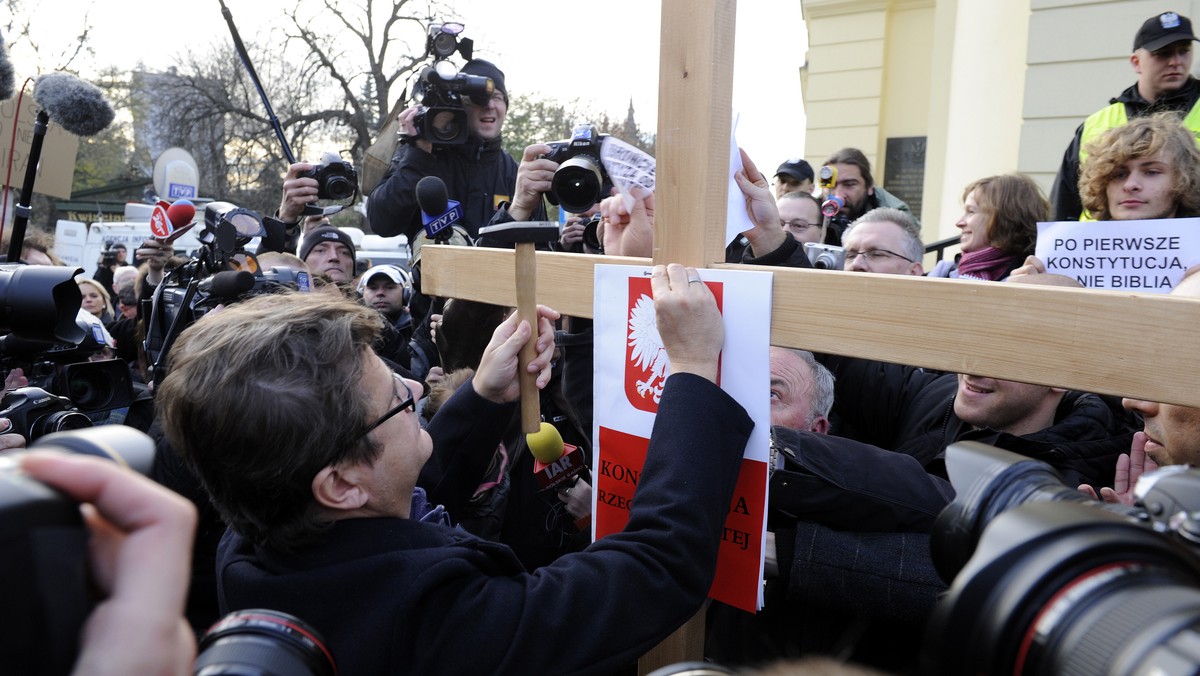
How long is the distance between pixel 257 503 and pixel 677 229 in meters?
0.80

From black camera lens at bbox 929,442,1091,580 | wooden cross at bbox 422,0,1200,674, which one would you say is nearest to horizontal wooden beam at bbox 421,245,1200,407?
wooden cross at bbox 422,0,1200,674

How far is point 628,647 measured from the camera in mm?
1252

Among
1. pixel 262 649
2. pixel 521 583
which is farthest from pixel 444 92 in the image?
pixel 262 649

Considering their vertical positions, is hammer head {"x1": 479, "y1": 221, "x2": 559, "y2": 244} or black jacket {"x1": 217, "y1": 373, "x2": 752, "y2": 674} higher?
hammer head {"x1": 479, "y1": 221, "x2": 559, "y2": 244}

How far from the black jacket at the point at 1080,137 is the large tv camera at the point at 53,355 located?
3750 mm

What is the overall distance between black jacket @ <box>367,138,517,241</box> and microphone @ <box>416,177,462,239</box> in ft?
1.89

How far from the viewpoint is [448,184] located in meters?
3.99

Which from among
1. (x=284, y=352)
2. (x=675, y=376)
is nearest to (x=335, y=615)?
(x=284, y=352)

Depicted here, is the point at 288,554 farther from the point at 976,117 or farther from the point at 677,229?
the point at 976,117

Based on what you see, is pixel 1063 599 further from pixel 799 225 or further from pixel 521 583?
pixel 799 225

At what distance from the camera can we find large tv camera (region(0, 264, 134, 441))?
160cm

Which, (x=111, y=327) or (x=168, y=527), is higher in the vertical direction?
(x=168, y=527)

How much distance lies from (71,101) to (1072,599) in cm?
293

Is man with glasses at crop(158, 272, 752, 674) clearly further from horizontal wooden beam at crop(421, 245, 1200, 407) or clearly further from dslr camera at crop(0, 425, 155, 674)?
dslr camera at crop(0, 425, 155, 674)
